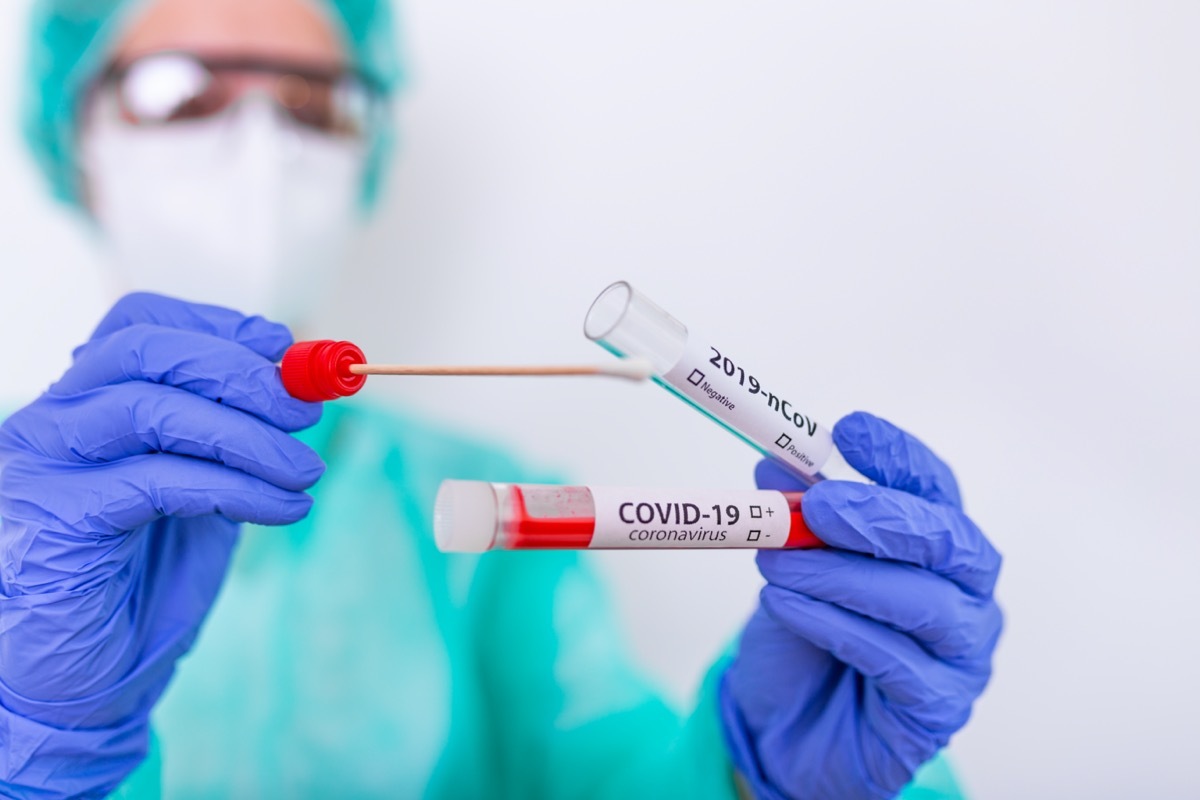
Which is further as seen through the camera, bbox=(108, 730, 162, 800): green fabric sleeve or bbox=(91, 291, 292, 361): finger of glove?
bbox=(108, 730, 162, 800): green fabric sleeve

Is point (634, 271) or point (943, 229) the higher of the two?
point (943, 229)

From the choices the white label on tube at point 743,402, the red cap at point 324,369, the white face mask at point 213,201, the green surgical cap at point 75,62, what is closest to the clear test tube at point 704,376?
the white label on tube at point 743,402

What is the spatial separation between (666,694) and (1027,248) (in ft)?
3.56

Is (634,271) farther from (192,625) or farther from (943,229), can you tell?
(192,625)

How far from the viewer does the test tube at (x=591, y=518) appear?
816 millimetres

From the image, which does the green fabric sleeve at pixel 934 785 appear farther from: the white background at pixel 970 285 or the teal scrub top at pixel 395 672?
the white background at pixel 970 285

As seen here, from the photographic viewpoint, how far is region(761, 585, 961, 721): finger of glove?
1052 mm

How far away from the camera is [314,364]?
939mm

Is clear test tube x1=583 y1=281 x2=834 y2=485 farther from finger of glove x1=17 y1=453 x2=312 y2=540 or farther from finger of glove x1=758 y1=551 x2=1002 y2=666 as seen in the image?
finger of glove x1=17 y1=453 x2=312 y2=540

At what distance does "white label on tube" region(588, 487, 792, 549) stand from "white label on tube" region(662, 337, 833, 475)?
0.25 ft

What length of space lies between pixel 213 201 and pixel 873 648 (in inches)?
49.9

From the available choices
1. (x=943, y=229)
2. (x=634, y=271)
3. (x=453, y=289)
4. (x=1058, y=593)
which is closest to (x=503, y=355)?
(x=453, y=289)

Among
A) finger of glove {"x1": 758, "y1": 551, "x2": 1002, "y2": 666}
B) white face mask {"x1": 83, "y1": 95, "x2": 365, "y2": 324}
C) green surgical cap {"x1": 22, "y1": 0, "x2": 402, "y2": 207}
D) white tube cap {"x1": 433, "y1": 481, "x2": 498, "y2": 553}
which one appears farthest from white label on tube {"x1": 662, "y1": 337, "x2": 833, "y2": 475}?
green surgical cap {"x1": 22, "y1": 0, "x2": 402, "y2": 207}

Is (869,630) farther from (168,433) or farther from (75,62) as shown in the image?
(75,62)
